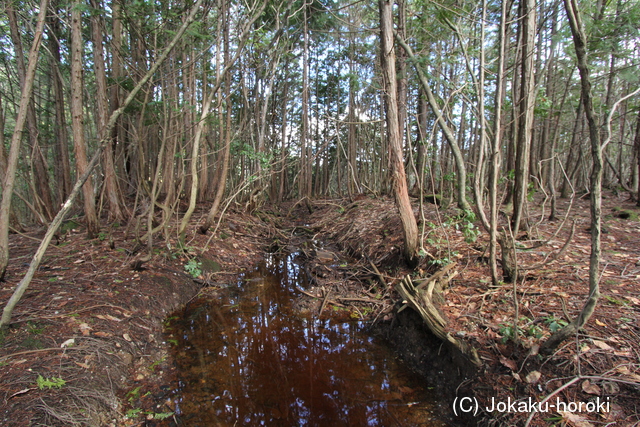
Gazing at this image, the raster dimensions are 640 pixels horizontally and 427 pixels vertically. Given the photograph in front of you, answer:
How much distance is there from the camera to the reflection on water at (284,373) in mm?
2922

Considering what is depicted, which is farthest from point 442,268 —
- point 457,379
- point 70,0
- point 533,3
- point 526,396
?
point 70,0

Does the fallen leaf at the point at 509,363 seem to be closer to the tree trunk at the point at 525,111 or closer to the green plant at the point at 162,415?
the tree trunk at the point at 525,111

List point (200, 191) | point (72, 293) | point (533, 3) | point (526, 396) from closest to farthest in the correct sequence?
point (526, 396) → point (72, 293) → point (533, 3) → point (200, 191)

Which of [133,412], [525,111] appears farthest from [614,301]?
[133,412]

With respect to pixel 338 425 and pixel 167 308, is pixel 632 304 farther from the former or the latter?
pixel 167 308

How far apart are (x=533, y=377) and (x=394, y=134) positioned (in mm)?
3869

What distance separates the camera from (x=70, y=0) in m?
5.30

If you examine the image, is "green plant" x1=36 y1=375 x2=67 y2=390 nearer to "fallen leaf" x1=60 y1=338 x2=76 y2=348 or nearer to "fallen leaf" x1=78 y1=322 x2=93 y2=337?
"fallen leaf" x1=60 y1=338 x2=76 y2=348

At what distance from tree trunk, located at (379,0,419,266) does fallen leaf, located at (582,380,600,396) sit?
3050 mm

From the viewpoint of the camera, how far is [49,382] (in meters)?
2.61

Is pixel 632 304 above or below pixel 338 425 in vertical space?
above

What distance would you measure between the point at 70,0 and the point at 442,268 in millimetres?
7552

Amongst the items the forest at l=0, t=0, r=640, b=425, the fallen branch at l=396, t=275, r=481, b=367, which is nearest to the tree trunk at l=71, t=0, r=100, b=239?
the forest at l=0, t=0, r=640, b=425

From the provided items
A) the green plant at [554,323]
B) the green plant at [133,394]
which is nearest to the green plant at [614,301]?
the green plant at [554,323]
